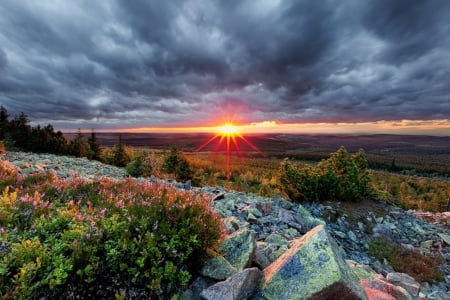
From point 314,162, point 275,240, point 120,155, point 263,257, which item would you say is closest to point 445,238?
point 275,240

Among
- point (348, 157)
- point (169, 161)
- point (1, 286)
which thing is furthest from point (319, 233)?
point (169, 161)

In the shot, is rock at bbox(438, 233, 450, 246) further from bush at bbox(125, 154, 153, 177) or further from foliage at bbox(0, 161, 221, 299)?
bush at bbox(125, 154, 153, 177)

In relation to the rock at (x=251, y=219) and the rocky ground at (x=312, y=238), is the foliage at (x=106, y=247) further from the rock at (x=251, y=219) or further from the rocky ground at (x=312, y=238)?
the rock at (x=251, y=219)

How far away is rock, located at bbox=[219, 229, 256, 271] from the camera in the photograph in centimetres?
283

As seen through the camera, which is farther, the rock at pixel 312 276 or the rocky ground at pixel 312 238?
the rocky ground at pixel 312 238

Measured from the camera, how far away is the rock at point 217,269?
251 centimetres

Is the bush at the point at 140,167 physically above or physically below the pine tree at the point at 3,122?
below

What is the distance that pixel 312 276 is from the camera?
229 centimetres

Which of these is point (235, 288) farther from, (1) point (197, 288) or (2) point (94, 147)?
(2) point (94, 147)


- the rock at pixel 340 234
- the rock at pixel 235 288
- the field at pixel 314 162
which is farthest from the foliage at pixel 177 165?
the rock at pixel 235 288

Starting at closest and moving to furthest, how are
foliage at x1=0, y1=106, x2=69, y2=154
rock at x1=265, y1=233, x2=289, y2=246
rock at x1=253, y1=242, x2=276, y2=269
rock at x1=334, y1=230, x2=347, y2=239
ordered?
rock at x1=253, y1=242, x2=276, y2=269 < rock at x1=265, y1=233, x2=289, y2=246 < rock at x1=334, y1=230, x2=347, y2=239 < foliage at x1=0, y1=106, x2=69, y2=154

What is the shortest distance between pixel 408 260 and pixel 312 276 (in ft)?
17.6

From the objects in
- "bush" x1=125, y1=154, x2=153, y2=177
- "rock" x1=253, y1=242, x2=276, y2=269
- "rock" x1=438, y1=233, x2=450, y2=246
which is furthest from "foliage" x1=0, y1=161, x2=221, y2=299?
"bush" x1=125, y1=154, x2=153, y2=177

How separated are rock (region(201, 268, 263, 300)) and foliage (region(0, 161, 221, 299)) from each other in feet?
0.90
